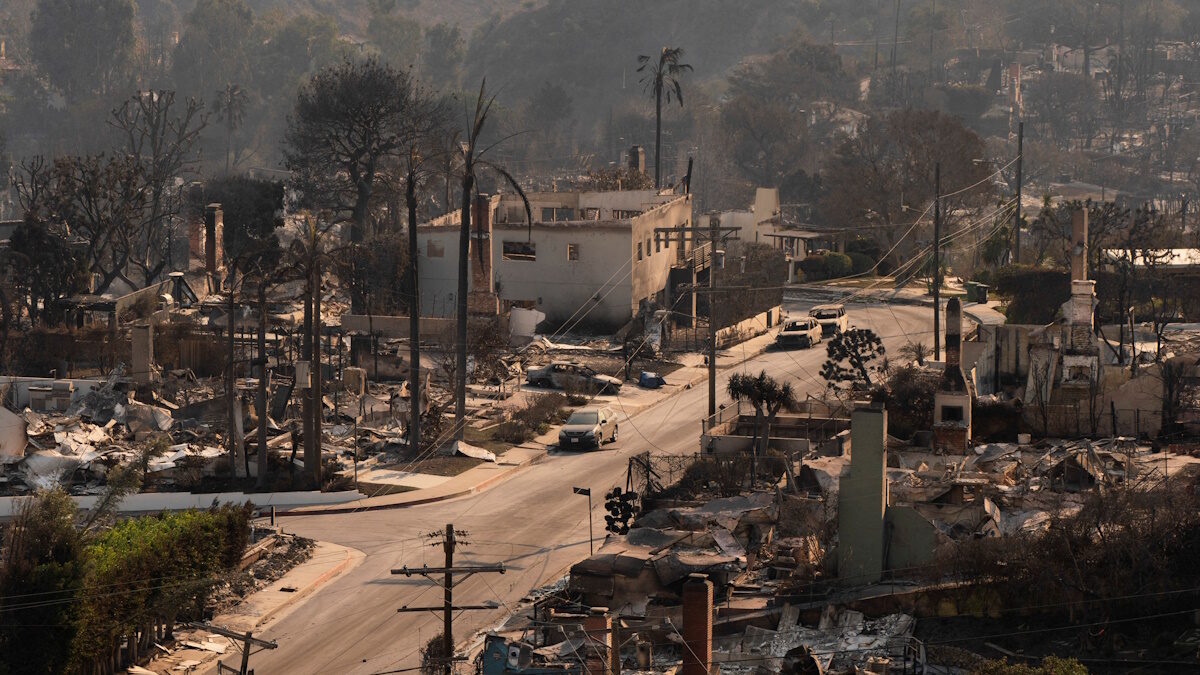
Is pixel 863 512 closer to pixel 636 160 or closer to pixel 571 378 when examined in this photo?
pixel 571 378

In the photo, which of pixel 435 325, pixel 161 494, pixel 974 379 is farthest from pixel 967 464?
pixel 435 325

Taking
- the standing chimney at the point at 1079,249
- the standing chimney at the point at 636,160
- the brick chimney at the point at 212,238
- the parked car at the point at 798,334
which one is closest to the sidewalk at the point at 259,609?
the standing chimney at the point at 1079,249

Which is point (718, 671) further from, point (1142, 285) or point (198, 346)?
point (1142, 285)

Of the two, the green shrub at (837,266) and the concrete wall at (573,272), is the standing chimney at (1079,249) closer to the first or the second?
the concrete wall at (573,272)

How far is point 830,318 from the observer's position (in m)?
73.4

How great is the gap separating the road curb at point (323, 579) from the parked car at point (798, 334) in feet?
95.5

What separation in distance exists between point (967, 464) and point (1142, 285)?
32.7 meters

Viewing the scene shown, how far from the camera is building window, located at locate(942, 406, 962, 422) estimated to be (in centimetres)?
4841

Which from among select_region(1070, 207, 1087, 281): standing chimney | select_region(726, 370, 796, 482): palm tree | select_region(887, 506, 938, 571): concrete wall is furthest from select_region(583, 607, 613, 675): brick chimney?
select_region(1070, 207, 1087, 281): standing chimney

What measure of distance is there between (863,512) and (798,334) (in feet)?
110

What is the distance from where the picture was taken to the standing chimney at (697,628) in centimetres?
3225

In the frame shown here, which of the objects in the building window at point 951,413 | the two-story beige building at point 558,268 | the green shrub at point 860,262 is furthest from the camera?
the green shrub at point 860,262

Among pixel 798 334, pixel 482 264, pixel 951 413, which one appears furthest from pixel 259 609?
pixel 482 264

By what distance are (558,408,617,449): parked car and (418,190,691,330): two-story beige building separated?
17936 mm
